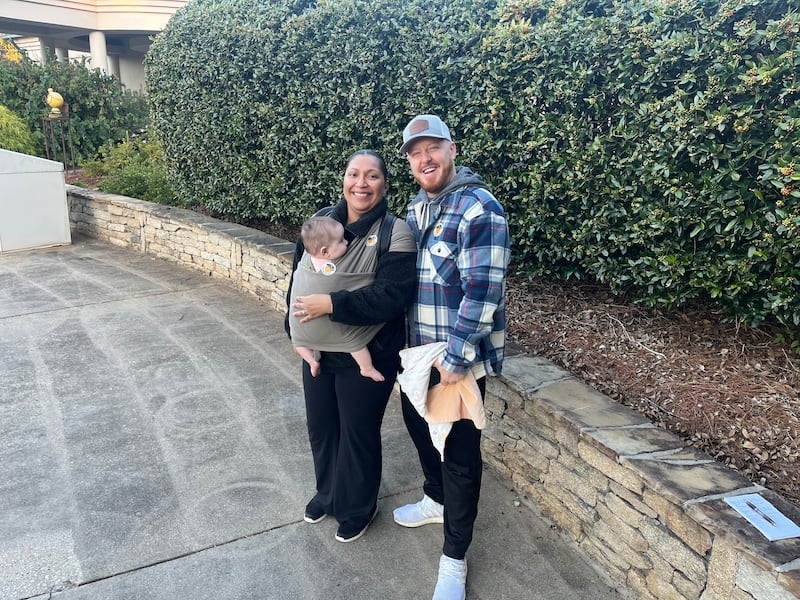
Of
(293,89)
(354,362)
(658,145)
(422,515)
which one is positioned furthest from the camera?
(293,89)

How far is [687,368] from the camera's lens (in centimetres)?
314

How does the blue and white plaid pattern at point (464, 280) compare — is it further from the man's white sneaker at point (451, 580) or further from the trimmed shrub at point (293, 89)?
the trimmed shrub at point (293, 89)

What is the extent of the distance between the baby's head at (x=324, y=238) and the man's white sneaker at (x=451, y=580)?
1.32 m

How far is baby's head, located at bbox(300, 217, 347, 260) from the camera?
96.4 inches

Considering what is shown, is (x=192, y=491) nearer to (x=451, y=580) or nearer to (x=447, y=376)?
(x=451, y=580)

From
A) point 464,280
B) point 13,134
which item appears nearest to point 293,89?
point 464,280

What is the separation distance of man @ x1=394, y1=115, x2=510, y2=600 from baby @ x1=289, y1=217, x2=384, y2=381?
0.21 metres

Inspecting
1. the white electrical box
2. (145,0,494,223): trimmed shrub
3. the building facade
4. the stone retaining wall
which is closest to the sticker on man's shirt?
the stone retaining wall

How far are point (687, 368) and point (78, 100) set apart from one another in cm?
1301

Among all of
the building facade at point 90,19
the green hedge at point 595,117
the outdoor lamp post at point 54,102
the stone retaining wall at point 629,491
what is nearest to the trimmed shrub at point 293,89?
the green hedge at point 595,117

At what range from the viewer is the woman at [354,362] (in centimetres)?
244

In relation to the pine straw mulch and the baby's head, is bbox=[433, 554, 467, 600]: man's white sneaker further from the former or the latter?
the baby's head

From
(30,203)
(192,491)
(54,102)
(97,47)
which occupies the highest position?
(97,47)

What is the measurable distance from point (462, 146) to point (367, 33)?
4.30ft
